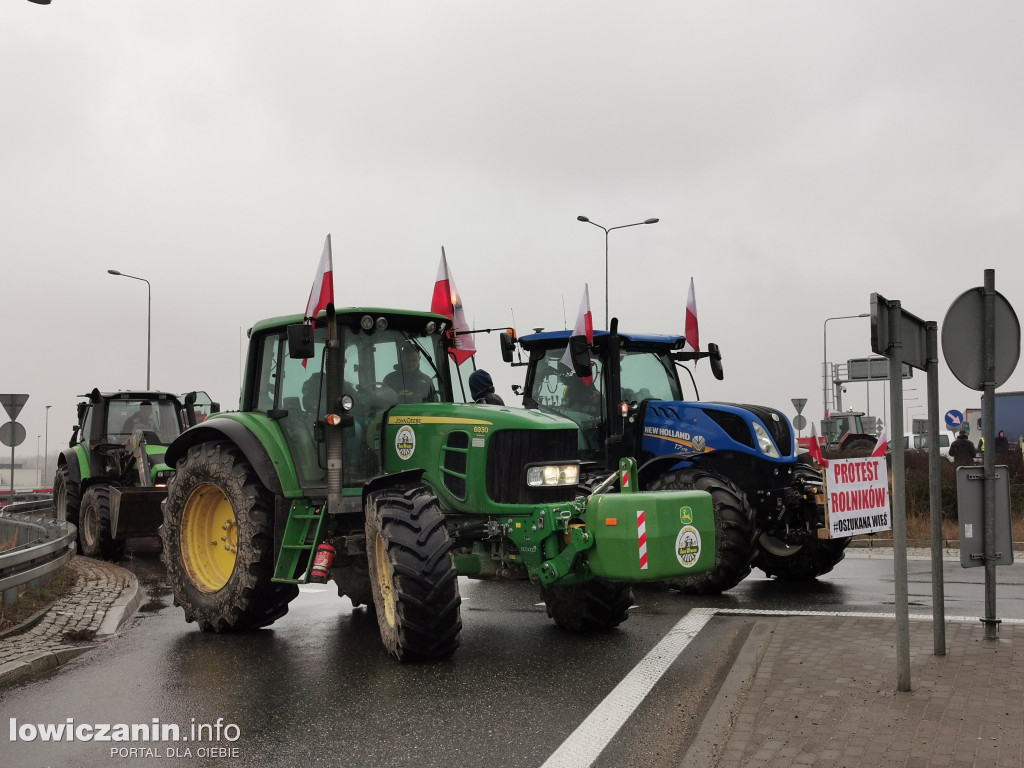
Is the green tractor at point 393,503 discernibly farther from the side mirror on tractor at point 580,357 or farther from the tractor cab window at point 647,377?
the tractor cab window at point 647,377

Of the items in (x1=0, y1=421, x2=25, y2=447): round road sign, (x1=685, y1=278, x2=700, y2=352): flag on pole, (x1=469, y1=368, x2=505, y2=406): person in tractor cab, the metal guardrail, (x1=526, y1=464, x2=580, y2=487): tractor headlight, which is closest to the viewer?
(x1=526, y1=464, x2=580, y2=487): tractor headlight

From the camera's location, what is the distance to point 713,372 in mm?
13148

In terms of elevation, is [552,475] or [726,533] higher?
[552,475]

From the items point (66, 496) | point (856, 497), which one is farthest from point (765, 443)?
point (66, 496)

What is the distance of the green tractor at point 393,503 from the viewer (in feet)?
24.8

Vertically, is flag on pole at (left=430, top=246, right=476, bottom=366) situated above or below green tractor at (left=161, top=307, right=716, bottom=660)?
above

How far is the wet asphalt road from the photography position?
18.1 feet

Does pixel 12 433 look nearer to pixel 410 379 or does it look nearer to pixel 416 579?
pixel 410 379

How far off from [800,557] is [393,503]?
6591 millimetres

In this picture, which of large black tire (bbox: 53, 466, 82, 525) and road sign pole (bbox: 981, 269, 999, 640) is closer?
road sign pole (bbox: 981, 269, 999, 640)

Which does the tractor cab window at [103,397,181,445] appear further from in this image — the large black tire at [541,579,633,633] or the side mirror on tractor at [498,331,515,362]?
the large black tire at [541,579,633,633]

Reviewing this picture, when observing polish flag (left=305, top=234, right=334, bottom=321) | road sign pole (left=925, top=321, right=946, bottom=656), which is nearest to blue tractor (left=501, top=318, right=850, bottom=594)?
polish flag (left=305, top=234, right=334, bottom=321)

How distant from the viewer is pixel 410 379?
8977 millimetres

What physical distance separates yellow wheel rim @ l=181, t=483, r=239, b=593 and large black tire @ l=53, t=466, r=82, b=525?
25.4ft
